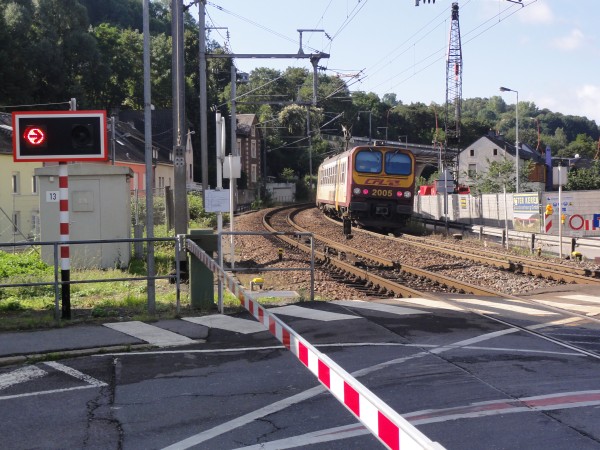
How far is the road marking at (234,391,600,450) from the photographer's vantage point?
525 centimetres

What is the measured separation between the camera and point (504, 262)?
1903cm

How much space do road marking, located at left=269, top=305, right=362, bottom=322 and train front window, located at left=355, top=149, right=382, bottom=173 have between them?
17.0m

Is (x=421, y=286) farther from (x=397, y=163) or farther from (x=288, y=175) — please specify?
(x=288, y=175)

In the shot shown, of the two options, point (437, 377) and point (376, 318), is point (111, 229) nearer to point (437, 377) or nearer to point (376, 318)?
point (376, 318)

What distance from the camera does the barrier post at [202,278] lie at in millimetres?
10672

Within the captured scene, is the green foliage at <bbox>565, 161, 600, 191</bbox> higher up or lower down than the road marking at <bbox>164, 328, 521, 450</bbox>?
higher up

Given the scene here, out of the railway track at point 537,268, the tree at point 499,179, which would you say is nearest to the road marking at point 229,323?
the railway track at point 537,268

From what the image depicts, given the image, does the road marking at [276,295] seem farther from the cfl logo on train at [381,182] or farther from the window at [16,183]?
the window at [16,183]

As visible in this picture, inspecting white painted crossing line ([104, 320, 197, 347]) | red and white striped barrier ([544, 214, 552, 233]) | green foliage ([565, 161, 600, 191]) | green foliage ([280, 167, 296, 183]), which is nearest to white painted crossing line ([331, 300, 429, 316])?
white painted crossing line ([104, 320, 197, 347])

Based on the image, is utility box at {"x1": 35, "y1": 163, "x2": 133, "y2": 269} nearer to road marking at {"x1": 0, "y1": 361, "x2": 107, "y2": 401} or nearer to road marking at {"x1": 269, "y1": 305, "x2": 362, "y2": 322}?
road marking at {"x1": 269, "y1": 305, "x2": 362, "y2": 322}

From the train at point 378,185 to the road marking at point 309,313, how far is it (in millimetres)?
16906

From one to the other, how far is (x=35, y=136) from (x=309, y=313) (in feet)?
14.1

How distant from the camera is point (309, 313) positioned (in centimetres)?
1037

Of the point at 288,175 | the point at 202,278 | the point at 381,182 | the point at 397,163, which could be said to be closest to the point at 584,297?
the point at 202,278
